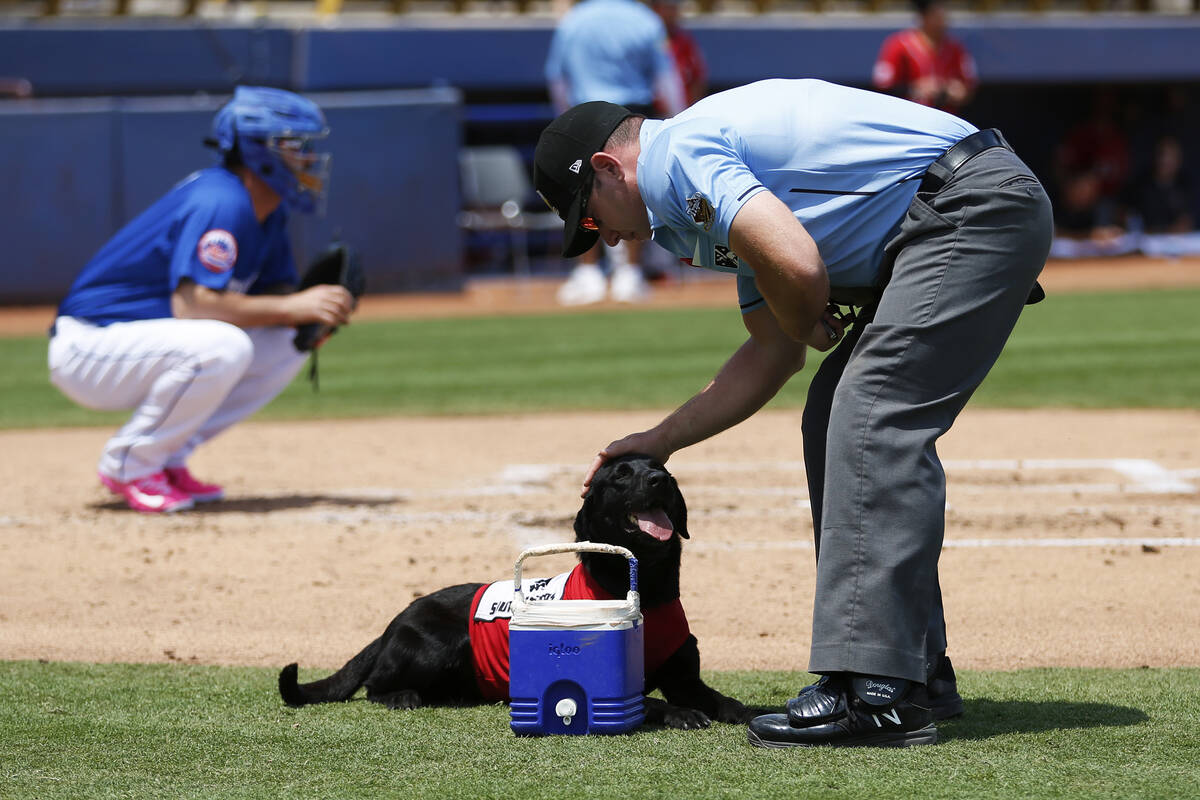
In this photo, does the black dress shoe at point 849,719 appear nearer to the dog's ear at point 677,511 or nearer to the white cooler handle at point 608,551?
the white cooler handle at point 608,551

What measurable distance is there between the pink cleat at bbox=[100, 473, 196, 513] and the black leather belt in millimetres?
4435

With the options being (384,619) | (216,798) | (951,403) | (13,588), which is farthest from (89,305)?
(951,403)

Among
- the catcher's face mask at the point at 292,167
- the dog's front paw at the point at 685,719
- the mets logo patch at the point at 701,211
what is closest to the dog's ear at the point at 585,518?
the dog's front paw at the point at 685,719

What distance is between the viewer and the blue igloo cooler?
357 cm

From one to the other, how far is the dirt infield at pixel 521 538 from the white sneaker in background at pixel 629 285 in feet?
20.4

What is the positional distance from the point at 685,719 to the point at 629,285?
11.8 m

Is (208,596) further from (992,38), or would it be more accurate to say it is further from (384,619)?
(992,38)

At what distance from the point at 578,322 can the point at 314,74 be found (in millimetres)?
5527

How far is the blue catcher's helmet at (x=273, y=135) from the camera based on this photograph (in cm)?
659

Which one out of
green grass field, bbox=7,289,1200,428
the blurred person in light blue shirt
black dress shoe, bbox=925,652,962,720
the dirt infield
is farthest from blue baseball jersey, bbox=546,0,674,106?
black dress shoe, bbox=925,652,962,720

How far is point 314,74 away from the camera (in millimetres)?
17609


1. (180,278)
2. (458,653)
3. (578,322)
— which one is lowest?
(578,322)

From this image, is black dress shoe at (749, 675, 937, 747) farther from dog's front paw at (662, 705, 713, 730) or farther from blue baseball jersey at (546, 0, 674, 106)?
blue baseball jersey at (546, 0, 674, 106)

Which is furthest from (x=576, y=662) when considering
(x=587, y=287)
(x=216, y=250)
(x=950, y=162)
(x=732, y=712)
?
(x=587, y=287)
